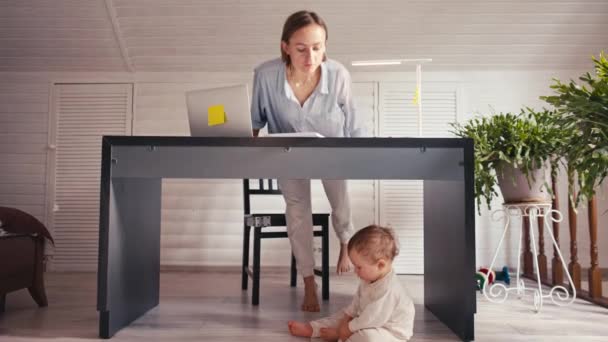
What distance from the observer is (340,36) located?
3.61 m

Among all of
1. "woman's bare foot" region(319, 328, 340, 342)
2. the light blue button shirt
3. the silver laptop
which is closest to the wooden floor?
"woman's bare foot" region(319, 328, 340, 342)

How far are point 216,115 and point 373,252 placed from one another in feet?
2.51

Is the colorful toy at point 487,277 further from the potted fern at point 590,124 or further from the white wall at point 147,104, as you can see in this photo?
the potted fern at point 590,124

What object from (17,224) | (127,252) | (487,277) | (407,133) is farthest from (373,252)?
(407,133)

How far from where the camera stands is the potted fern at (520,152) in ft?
7.79

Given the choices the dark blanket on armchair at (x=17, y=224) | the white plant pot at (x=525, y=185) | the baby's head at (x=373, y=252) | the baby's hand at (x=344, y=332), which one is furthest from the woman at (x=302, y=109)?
the dark blanket on armchair at (x=17, y=224)

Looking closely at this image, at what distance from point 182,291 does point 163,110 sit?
1683 mm

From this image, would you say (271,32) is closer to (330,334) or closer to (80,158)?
(80,158)

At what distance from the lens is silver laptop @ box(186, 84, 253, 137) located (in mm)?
1743

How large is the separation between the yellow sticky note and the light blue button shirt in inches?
19.9

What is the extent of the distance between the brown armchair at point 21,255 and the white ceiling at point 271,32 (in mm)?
1777

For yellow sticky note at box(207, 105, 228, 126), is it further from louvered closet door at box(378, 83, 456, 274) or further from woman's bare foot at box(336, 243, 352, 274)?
louvered closet door at box(378, 83, 456, 274)

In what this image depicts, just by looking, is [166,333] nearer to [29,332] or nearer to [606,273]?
[29,332]

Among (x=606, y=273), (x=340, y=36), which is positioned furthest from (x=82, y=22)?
(x=606, y=273)
